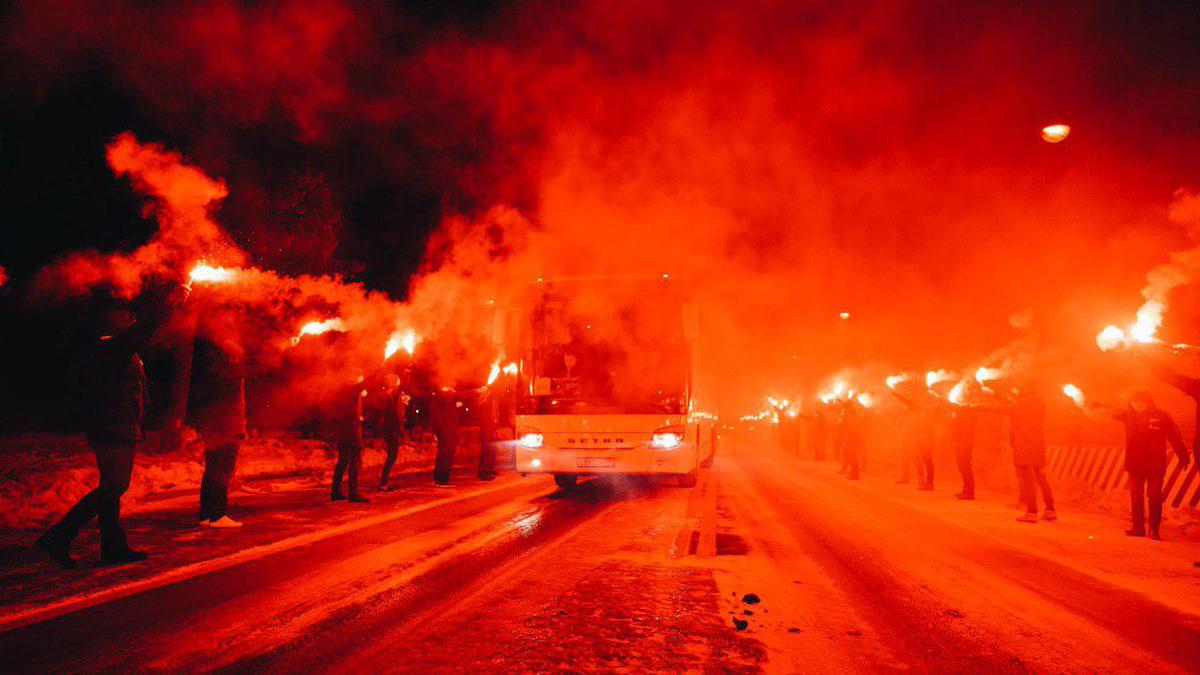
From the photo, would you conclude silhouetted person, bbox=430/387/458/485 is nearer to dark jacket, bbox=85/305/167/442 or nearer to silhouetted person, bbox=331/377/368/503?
silhouetted person, bbox=331/377/368/503

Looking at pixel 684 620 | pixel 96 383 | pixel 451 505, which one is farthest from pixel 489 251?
pixel 684 620

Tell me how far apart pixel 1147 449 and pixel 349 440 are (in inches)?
407

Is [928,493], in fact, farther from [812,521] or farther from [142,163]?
Answer: [142,163]

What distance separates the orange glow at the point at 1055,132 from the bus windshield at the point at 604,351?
675 cm

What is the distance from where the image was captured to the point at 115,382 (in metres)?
5.92

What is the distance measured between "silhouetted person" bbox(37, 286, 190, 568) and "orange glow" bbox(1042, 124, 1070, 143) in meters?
13.0

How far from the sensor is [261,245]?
655 inches

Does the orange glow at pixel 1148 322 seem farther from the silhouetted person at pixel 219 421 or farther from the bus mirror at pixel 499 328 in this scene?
the silhouetted person at pixel 219 421

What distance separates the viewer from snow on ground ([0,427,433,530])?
8.64 meters

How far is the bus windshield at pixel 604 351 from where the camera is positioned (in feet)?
38.3

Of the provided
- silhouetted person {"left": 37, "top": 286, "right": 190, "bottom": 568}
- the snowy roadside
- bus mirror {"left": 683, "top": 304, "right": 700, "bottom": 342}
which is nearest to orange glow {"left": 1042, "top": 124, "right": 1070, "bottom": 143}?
bus mirror {"left": 683, "top": 304, "right": 700, "bottom": 342}

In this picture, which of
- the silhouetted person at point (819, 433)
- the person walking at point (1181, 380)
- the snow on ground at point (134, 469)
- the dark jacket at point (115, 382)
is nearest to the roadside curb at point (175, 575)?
the dark jacket at point (115, 382)

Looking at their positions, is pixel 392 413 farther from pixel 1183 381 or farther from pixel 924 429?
pixel 924 429

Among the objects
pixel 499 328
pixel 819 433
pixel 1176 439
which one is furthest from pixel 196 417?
pixel 819 433
